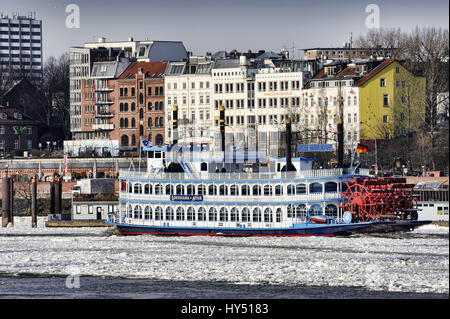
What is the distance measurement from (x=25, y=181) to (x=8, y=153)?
15.0m

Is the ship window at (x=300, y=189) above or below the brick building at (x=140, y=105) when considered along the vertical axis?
below

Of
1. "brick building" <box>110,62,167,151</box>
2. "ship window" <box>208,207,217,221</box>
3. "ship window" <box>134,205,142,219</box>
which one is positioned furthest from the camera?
"brick building" <box>110,62,167,151</box>

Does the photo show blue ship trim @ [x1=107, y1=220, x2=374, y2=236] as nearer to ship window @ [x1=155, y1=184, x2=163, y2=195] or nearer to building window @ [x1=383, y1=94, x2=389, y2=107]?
ship window @ [x1=155, y1=184, x2=163, y2=195]

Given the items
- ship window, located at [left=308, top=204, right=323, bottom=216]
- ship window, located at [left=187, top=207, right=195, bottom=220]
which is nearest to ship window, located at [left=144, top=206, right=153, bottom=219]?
ship window, located at [left=187, top=207, right=195, bottom=220]

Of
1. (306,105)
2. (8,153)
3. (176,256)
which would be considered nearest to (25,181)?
(8,153)

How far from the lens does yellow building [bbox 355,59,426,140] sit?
95.3 metres

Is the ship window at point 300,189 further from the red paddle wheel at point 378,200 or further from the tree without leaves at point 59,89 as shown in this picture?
the tree without leaves at point 59,89

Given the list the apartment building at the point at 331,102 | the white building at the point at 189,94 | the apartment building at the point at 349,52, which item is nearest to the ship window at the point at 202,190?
the apartment building at the point at 331,102

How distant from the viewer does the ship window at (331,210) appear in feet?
238

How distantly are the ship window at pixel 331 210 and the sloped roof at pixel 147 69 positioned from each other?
49551mm

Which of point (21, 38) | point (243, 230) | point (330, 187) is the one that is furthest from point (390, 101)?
point (21, 38)

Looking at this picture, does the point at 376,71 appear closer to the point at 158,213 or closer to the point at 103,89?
the point at 103,89

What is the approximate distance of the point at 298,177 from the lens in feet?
238

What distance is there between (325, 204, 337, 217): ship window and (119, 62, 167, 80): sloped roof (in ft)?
163
